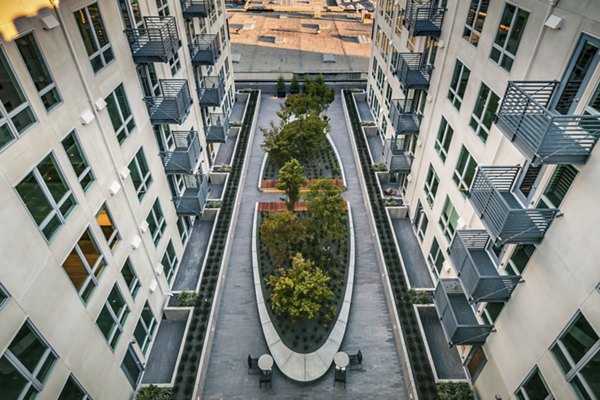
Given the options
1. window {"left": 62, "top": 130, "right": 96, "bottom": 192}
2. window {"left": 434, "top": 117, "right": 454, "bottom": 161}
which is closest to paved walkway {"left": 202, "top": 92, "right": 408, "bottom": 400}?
window {"left": 434, "top": 117, "right": 454, "bottom": 161}

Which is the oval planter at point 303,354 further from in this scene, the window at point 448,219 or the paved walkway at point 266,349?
the window at point 448,219

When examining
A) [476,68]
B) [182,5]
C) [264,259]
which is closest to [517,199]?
[476,68]

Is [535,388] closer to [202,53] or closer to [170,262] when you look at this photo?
[170,262]

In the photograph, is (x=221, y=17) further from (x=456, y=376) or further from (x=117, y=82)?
(x=456, y=376)

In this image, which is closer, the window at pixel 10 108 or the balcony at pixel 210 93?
the window at pixel 10 108

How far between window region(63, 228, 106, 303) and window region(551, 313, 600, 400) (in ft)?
45.9

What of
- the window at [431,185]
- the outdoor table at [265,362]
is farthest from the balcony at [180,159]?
the window at [431,185]

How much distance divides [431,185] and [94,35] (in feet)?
54.7

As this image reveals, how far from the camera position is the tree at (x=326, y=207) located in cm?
1972

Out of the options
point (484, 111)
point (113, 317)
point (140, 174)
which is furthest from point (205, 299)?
point (484, 111)

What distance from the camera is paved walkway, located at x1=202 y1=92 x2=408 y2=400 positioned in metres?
15.3

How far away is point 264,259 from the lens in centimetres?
2083

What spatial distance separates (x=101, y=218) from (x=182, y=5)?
49.1 feet

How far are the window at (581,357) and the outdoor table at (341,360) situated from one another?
7937 millimetres
